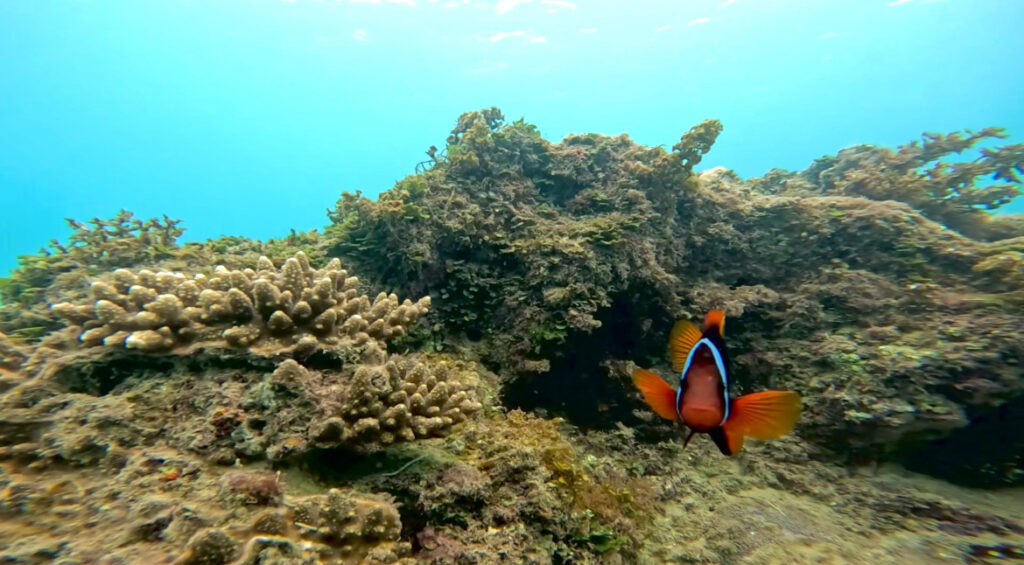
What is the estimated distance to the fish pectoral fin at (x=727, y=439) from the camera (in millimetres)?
1809

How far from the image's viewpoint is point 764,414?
1741 mm

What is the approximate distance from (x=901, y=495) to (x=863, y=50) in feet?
316

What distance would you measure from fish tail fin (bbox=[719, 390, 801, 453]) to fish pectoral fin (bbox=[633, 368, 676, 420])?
0.24m

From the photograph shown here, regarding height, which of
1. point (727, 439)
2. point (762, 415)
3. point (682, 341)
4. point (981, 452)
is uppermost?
point (682, 341)

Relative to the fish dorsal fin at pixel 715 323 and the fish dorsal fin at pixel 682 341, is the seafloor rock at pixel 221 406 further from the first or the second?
the fish dorsal fin at pixel 715 323

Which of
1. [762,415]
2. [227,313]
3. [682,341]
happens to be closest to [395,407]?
[227,313]

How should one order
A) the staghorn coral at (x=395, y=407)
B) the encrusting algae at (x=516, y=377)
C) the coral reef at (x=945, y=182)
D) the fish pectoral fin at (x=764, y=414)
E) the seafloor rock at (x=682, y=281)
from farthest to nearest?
the coral reef at (x=945, y=182) → the seafloor rock at (x=682, y=281) → the staghorn coral at (x=395, y=407) → the encrusting algae at (x=516, y=377) → the fish pectoral fin at (x=764, y=414)

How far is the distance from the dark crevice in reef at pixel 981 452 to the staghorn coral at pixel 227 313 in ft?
18.8

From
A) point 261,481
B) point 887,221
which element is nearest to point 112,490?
point 261,481

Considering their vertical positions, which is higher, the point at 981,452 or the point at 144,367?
the point at 144,367

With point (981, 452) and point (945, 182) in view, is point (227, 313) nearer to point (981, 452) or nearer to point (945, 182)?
point (981, 452)

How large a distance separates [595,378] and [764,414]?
3.37 m

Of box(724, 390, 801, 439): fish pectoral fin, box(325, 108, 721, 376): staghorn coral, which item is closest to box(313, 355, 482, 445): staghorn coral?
box(325, 108, 721, 376): staghorn coral

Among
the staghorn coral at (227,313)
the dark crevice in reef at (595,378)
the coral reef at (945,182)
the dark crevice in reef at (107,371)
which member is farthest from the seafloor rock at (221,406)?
the coral reef at (945,182)
